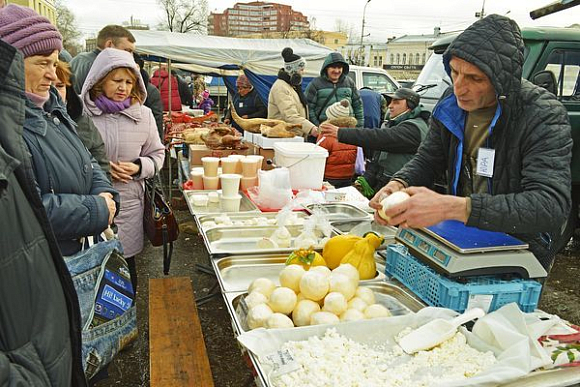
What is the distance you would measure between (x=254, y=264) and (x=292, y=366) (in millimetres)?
860

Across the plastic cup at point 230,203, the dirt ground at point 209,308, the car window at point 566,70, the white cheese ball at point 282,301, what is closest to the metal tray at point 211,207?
the plastic cup at point 230,203

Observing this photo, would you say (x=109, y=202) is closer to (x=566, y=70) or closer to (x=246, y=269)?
(x=246, y=269)

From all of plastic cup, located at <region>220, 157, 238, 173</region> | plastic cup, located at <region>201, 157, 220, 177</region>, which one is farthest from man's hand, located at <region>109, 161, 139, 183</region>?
plastic cup, located at <region>220, 157, 238, 173</region>

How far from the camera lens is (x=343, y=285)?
1700 millimetres

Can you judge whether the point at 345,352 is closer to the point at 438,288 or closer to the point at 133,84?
the point at 438,288

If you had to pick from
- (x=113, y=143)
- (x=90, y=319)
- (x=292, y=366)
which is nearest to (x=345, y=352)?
(x=292, y=366)

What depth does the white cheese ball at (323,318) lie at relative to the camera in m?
1.55

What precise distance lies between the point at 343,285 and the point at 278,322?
0.96 ft

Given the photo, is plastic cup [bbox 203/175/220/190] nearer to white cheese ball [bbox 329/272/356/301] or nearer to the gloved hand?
the gloved hand

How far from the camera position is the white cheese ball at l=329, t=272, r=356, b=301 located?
5.54 feet

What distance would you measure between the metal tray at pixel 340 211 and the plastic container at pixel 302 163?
0.40 metres

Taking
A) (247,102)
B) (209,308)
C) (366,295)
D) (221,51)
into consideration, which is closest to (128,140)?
(209,308)

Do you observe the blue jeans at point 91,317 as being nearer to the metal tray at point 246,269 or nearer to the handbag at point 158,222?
the metal tray at point 246,269

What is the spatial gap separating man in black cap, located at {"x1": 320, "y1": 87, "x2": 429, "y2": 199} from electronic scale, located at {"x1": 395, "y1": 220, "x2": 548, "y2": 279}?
85.2 inches
